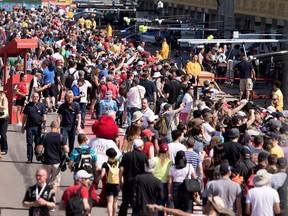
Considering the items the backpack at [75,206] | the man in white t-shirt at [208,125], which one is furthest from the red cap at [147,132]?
the backpack at [75,206]

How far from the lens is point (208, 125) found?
56.0ft

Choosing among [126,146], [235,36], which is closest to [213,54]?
[235,36]

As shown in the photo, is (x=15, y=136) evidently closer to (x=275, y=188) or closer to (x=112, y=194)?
(x=112, y=194)

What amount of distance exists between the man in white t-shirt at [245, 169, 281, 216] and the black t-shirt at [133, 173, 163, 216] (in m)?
1.20

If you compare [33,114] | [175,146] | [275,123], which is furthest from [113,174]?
[33,114]

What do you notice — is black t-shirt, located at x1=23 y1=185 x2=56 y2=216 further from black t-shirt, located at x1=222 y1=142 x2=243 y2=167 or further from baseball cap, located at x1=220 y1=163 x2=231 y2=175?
black t-shirt, located at x1=222 y1=142 x2=243 y2=167

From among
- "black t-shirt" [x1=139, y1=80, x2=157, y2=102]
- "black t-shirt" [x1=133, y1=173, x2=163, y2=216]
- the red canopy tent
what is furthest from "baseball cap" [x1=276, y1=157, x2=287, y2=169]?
the red canopy tent

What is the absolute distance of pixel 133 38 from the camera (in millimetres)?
51062

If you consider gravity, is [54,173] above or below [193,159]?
below

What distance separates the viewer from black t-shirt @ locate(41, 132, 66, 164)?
622 inches

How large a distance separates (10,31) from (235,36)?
1147 cm

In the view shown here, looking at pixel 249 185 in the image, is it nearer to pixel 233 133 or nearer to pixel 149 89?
pixel 233 133

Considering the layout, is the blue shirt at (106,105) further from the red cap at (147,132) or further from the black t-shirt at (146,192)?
the black t-shirt at (146,192)

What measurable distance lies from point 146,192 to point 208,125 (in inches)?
167
